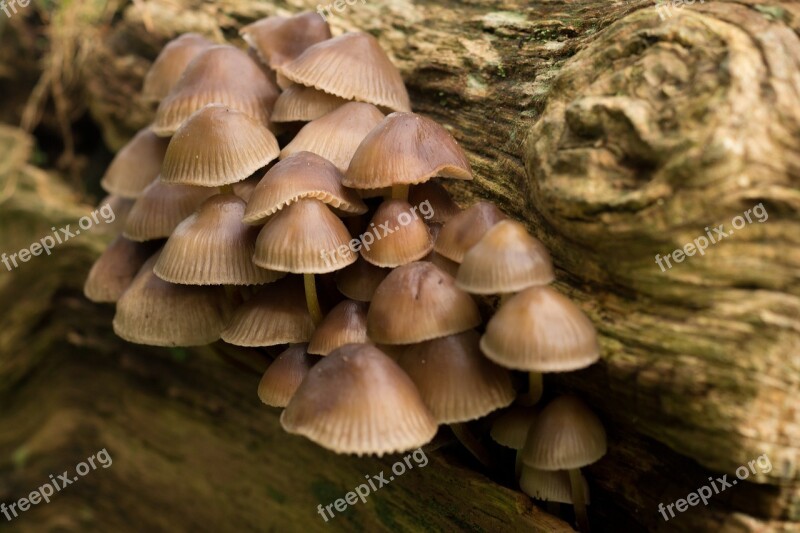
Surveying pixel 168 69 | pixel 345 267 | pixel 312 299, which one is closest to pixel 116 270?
pixel 168 69

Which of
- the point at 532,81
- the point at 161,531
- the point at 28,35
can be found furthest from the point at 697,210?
the point at 28,35

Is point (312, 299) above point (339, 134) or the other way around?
the other way around

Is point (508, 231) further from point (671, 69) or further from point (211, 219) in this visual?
point (211, 219)

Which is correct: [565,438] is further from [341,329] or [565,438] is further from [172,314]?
[172,314]

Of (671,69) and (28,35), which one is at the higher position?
(671,69)

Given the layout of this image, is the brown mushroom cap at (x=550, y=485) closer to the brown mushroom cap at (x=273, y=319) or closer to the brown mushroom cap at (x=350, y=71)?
the brown mushroom cap at (x=273, y=319)

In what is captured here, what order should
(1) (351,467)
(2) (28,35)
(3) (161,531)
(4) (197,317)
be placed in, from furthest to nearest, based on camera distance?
(2) (28,35)
(3) (161,531)
(1) (351,467)
(4) (197,317)

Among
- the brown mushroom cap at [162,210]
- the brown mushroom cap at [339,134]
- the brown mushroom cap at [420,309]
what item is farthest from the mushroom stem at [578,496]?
the brown mushroom cap at [162,210]
